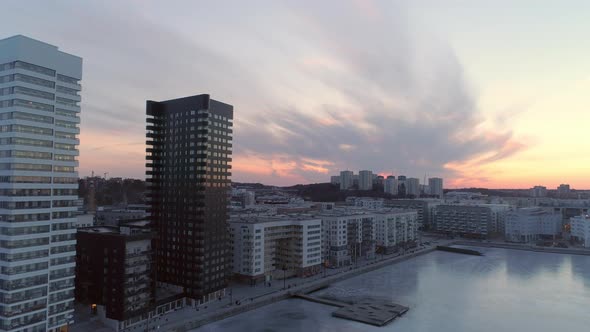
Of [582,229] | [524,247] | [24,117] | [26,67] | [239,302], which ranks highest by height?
[26,67]

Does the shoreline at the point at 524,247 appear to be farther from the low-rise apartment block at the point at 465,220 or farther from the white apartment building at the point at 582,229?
the low-rise apartment block at the point at 465,220

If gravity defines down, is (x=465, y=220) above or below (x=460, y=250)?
above

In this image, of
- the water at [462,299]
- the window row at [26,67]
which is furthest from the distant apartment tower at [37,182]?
the water at [462,299]

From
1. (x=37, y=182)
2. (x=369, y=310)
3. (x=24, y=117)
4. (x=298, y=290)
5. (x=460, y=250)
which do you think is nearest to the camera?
(x=24, y=117)

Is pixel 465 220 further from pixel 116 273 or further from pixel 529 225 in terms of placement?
pixel 116 273

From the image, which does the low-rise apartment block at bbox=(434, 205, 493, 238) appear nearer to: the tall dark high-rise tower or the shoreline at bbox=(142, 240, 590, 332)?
the shoreline at bbox=(142, 240, 590, 332)

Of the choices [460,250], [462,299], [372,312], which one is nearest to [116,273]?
[372,312]

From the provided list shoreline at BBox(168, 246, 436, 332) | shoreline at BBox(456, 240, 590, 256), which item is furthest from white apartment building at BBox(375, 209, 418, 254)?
shoreline at BBox(456, 240, 590, 256)
